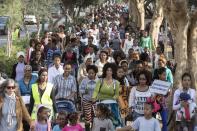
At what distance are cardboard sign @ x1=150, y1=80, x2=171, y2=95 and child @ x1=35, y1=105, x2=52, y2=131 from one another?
2064 mm

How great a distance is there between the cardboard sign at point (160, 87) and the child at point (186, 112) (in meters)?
0.73

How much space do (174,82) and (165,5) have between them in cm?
155

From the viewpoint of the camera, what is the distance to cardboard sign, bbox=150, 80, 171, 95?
30.4 ft

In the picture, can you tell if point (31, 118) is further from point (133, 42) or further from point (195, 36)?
point (133, 42)

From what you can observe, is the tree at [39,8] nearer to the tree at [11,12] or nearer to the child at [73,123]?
the tree at [11,12]

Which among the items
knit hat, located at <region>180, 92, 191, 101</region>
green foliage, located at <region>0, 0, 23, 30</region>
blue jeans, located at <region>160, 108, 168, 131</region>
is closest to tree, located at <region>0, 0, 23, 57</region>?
green foliage, located at <region>0, 0, 23, 30</region>

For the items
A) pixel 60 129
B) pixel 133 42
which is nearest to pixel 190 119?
pixel 60 129

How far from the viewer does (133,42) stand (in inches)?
704

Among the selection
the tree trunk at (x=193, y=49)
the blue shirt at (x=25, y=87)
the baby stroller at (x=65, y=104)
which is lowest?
the baby stroller at (x=65, y=104)

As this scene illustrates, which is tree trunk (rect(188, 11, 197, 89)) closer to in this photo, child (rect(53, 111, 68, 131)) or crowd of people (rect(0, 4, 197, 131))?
crowd of people (rect(0, 4, 197, 131))

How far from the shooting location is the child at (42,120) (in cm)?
784

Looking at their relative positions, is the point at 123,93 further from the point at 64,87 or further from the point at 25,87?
the point at 25,87

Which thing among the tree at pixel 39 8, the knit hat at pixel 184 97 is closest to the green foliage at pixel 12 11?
the tree at pixel 39 8

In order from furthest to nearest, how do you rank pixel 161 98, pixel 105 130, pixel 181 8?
pixel 181 8, pixel 161 98, pixel 105 130
